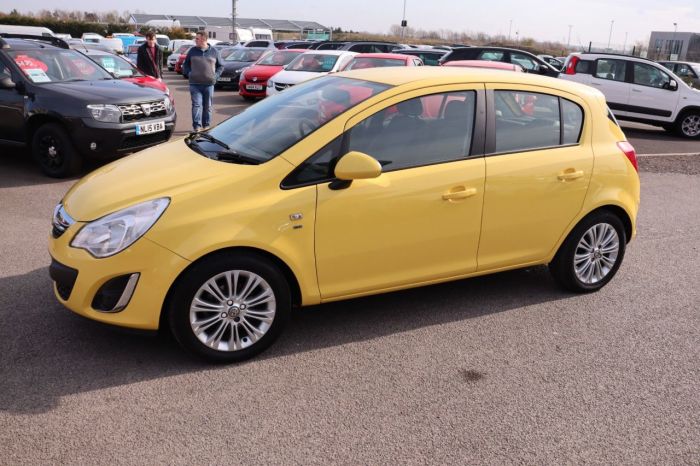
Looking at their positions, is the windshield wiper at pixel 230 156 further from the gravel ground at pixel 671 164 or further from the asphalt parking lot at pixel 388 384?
the gravel ground at pixel 671 164

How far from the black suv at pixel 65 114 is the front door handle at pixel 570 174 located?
556 cm

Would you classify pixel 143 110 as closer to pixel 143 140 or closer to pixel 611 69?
pixel 143 140

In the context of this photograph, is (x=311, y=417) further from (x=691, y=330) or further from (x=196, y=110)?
(x=196, y=110)

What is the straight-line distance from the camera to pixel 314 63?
1644 centimetres

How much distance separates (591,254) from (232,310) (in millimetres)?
2797

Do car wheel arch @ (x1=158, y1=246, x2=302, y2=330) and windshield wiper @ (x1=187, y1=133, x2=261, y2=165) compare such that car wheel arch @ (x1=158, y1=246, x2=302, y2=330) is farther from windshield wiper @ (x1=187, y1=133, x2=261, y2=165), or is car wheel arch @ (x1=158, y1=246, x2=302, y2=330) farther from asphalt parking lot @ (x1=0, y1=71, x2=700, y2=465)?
windshield wiper @ (x1=187, y1=133, x2=261, y2=165)

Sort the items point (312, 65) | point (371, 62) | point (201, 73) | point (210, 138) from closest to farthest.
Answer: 1. point (210, 138)
2. point (201, 73)
3. point (371, 62)
4. point (312, 65)

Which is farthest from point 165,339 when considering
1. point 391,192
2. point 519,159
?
point 519,159

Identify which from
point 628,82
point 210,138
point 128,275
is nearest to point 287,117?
point 210,138

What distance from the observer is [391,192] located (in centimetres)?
391

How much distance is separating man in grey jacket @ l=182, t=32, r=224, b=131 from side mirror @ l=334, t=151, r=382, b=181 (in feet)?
24.5

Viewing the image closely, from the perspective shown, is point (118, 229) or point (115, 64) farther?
point (115, 64)

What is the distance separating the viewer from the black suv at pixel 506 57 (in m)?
17.0

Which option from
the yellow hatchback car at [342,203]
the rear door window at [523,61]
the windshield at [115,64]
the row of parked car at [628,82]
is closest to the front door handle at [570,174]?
the yellow hatchback car at [342,203]
